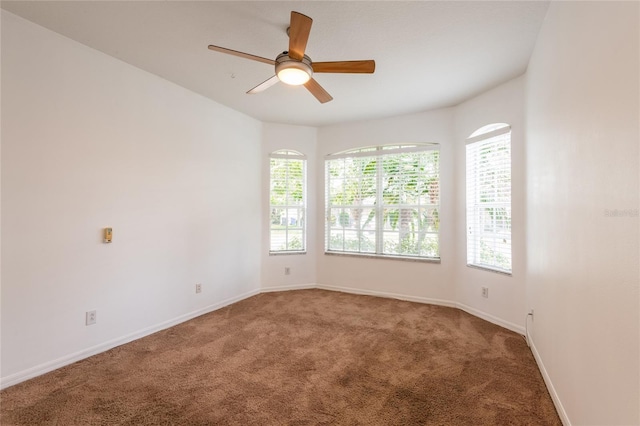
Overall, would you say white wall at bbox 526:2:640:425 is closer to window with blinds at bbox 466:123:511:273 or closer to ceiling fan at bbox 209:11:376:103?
window with blinds at bbox 466:123:511:273

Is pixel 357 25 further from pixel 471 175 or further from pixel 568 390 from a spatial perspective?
pixel 568 390

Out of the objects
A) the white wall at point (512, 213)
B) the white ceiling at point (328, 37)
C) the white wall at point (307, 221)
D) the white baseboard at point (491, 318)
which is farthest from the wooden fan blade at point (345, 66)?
the white baseboard at point (491, 318)

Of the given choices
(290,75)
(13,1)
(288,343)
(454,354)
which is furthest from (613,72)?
(13,1)

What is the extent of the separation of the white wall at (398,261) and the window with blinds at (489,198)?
32 centimetres

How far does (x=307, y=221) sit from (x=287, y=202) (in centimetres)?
46

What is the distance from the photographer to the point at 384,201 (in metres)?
4.54

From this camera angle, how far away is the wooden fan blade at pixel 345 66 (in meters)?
2.19

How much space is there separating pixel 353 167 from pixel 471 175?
1.75 meters

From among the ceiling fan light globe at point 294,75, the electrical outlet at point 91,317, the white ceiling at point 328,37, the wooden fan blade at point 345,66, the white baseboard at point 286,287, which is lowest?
the white baseboard at point 286,287

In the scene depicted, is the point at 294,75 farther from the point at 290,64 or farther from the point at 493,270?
the point at 493,270

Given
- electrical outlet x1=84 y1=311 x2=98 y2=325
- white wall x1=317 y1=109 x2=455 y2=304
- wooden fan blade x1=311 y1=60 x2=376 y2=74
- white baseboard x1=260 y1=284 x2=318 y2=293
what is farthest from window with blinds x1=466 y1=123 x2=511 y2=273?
electrical outlet x1=84 y1=311 x2=98 y2=325

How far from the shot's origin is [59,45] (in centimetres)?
243

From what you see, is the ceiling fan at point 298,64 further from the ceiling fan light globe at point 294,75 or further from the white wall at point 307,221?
the white wall at point 307,221

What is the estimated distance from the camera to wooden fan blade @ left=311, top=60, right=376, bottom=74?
2.19 meters
